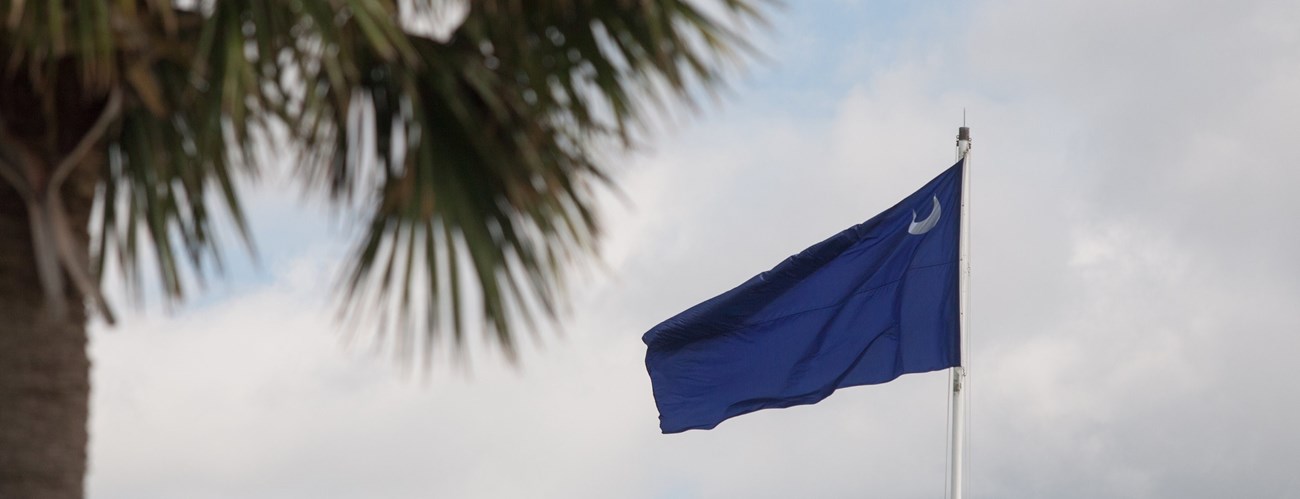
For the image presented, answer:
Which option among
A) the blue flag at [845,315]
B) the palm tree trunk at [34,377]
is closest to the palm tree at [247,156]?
the palm tree trunk at [34,377]

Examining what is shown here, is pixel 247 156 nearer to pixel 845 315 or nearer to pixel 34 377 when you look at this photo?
pixel 34 377

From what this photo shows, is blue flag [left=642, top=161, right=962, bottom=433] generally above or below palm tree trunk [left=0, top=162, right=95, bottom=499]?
above

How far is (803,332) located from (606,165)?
6599 millimetres

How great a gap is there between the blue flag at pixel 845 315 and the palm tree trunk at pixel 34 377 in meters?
7.54

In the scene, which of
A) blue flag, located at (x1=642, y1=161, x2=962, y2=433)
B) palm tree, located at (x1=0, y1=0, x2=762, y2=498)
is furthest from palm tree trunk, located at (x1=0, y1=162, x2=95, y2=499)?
blue flag, located at (x1=642, y1=161, x2=962, y2=433)

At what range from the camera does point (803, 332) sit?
13641 millimetres

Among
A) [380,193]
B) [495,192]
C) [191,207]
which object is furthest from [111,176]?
[495,192]

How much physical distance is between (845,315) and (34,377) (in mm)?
7771

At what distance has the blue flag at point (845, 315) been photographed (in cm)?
1333

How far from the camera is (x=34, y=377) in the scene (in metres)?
6.70

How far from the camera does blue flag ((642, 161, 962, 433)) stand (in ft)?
43.7

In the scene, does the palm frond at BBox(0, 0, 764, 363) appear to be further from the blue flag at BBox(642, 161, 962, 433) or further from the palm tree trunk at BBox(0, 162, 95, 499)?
the blue flag at BBox(642, 161, 962, 433)

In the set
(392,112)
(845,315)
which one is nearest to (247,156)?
(392,112)

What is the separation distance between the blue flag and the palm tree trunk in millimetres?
7538
